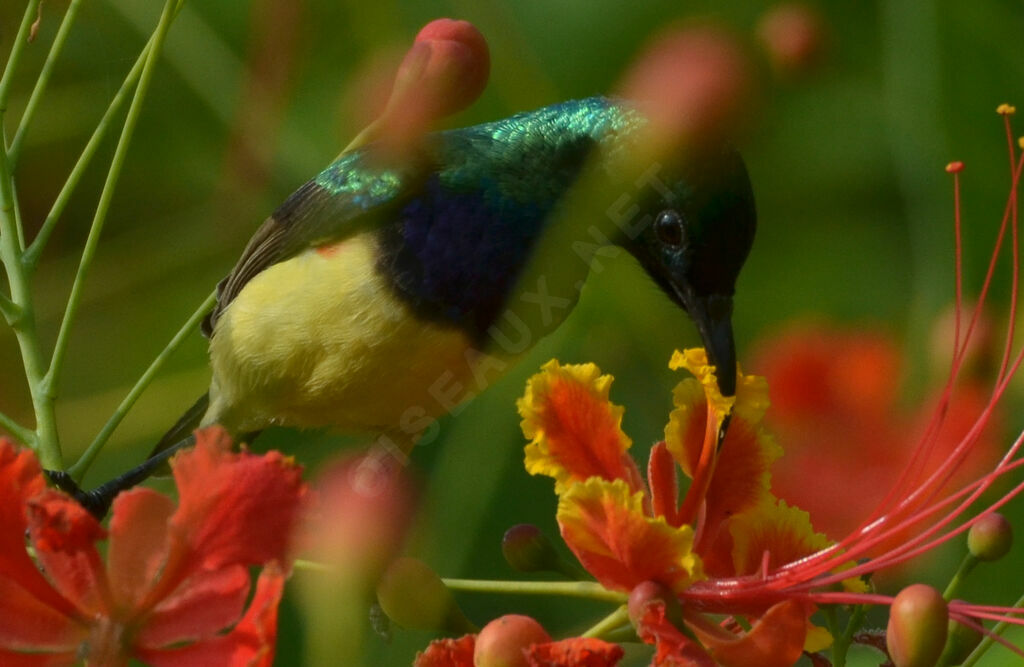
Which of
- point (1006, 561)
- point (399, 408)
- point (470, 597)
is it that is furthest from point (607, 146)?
point (1006, 561)

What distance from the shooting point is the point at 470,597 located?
4.76 feet

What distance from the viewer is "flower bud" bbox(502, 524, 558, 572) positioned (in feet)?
3.56

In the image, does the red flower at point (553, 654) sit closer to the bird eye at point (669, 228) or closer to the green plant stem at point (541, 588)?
the green plant stem at point (541, 588)

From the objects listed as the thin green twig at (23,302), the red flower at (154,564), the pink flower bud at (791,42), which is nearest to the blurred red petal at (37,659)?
the red flower at (154,564)

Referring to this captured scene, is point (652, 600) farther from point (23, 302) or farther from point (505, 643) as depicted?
point (23, 302)

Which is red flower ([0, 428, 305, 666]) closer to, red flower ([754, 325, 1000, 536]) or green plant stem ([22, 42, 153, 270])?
green plant stem ([22, 42, 153, 270])

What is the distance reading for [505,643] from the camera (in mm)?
870

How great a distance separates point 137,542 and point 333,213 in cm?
79

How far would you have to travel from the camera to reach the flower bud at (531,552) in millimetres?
1085

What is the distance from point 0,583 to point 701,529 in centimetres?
48

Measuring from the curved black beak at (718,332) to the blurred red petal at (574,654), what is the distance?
1.01 feet

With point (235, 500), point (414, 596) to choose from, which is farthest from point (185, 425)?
point (235, 500)

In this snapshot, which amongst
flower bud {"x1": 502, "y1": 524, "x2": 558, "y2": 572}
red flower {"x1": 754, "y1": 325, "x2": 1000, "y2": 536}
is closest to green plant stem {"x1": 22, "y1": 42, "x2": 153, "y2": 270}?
flower bud {"x1": 502, "y1": 524, "x2": 558, "y2": 572}

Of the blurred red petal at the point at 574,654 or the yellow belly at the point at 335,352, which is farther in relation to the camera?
the yellow belly at the point at 335,352
